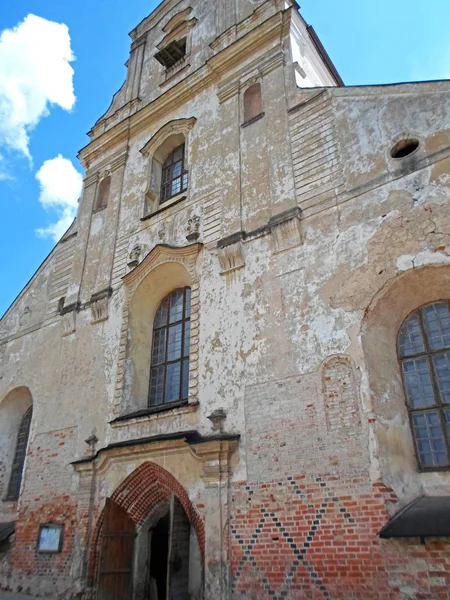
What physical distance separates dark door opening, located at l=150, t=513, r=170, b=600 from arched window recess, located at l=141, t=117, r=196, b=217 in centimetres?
695

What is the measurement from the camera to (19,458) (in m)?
12.7

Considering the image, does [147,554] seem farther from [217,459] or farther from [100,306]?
[100,306]

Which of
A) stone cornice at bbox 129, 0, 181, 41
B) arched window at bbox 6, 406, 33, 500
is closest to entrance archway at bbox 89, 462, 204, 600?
arched window at bbox 6, 406, 33, 500

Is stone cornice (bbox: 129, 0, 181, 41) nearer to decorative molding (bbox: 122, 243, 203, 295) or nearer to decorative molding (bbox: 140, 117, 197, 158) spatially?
decorative molding (bbox: 140, 117, 197, 158)

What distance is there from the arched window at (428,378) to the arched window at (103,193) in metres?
9.23

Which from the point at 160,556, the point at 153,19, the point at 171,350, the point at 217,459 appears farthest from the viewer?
the point at 153,19

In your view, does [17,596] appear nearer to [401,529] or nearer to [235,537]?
[235,537]

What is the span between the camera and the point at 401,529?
6039 mm

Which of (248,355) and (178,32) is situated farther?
(178,32)

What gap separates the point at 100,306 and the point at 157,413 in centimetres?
344

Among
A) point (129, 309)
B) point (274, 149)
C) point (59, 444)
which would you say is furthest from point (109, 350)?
point (274, 149)

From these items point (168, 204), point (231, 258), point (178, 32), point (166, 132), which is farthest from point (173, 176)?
point (178, 32)

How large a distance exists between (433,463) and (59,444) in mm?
7495

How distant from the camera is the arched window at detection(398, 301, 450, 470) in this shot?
7012mm
